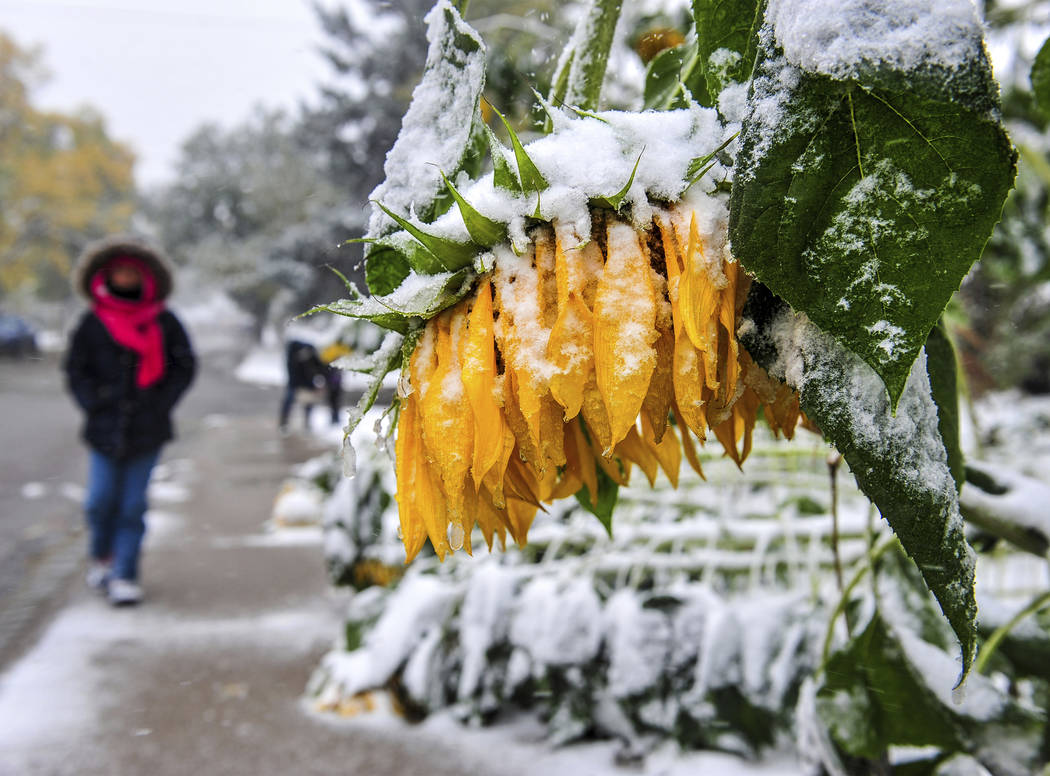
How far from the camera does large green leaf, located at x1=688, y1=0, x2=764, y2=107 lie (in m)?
0.31

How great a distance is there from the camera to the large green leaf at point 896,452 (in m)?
0.28

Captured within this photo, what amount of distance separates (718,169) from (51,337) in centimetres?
3472

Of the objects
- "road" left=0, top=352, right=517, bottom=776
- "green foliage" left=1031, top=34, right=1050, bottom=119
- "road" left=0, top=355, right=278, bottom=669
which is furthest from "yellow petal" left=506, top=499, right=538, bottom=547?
"road" left=0, top=355, right=278, bottom=669

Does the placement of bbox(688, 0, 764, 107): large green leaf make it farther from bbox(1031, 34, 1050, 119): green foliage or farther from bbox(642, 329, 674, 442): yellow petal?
bbox(1031, 34, 1050, 119): green foliage

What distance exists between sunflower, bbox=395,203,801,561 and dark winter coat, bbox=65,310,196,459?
11.2 ft

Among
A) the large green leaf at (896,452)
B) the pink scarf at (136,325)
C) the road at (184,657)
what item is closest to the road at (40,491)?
the road at (184,657)

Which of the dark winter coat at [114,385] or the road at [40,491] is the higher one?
the dark winter coat at [114,385]

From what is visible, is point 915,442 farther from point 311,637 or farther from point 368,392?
point 311,637

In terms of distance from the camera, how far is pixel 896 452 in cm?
28

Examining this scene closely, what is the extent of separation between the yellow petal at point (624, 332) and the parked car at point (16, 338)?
21.6m

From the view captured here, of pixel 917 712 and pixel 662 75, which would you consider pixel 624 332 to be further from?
pixel 917 712

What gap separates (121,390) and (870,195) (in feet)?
12.0

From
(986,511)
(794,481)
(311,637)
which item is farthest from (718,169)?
(311,637)

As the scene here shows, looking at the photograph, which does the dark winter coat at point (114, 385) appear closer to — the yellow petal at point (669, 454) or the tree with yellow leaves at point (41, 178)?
the yellow petal at point (669, 454)
